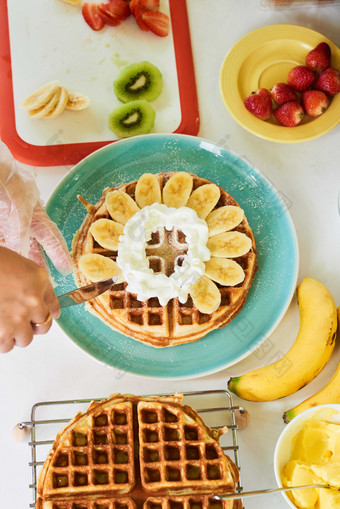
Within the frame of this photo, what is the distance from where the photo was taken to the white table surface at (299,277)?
1951 mm

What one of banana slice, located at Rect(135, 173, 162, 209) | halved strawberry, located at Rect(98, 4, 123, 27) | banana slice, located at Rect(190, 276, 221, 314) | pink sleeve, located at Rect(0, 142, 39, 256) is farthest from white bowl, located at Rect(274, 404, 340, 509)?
halved strawberry, located at Rect(98, 4, 123, 27)

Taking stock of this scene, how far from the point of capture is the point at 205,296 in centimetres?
191

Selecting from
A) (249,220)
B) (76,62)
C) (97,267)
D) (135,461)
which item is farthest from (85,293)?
(76,62)

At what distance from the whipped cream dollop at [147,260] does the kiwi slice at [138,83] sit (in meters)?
0.64

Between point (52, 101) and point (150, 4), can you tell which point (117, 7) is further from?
point (52, 101)

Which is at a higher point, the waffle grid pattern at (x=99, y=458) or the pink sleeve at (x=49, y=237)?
the pink sleeve at (x=49, y=237)

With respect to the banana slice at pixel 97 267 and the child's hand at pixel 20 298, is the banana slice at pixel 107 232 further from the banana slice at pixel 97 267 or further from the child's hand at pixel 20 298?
the child's hand at pixel 20 298

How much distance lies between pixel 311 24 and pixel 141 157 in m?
1.05

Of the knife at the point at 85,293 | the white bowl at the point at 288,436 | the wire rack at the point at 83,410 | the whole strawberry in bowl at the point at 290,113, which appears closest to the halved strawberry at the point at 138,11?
the whole strawberry in bowl at the point at 290,113

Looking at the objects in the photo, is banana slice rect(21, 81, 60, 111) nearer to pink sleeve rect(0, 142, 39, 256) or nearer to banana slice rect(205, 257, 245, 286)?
pink sleeve rect(0, 142, 39, 256)

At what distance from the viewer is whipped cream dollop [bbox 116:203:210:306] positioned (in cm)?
187

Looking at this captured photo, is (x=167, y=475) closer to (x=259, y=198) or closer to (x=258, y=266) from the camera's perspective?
(x=258, y=266)

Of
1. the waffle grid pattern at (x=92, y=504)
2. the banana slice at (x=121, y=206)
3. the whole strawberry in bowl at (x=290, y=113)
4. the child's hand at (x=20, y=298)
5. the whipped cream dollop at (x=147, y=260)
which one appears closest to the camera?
the child's hand at (x=20, y=298)

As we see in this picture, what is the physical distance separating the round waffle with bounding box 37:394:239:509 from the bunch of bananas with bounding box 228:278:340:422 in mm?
256
